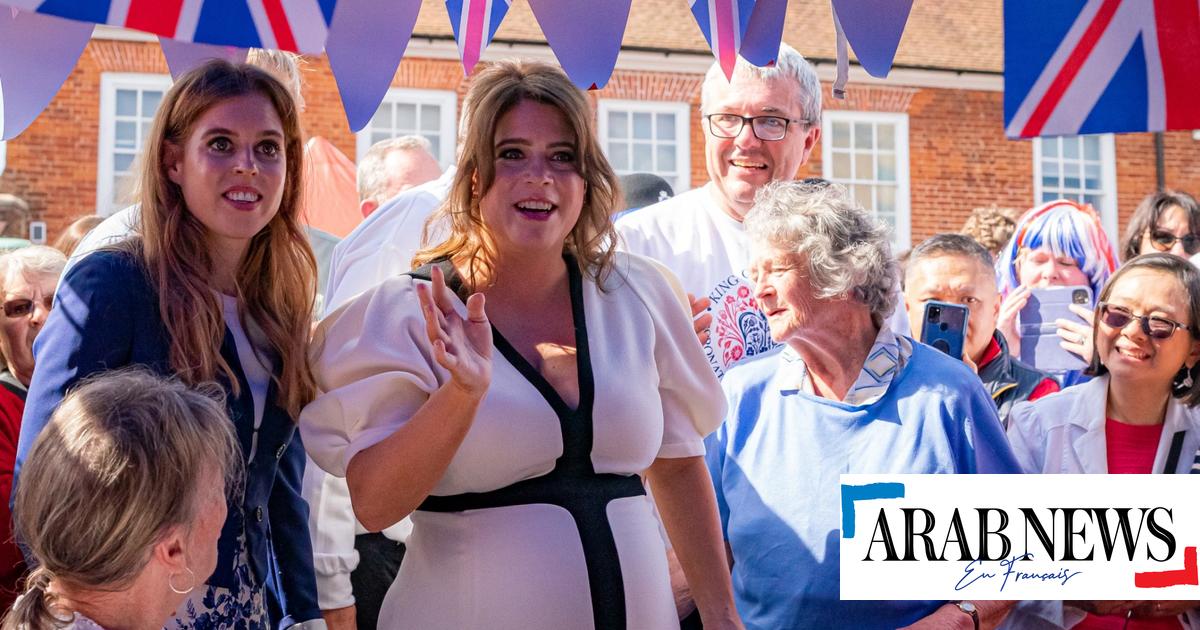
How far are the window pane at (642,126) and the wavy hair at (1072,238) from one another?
11076 mm

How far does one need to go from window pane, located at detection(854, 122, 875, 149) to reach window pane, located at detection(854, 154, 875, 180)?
0.14m

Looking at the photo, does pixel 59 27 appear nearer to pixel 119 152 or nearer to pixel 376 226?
pixel 376 226

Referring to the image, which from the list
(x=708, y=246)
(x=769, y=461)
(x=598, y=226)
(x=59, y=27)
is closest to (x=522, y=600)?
(x=598, y=226)

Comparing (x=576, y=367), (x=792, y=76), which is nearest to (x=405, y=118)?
(x=792, y=76)

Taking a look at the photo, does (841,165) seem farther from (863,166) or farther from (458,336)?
(458,336)

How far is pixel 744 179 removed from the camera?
12.4 feet

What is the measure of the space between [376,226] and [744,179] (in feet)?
3.61

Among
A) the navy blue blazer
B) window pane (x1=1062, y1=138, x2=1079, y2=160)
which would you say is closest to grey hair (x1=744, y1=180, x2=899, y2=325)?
the navy blue blazer

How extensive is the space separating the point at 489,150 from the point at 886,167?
15.2 m

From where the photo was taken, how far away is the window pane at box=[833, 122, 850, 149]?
17000 mm

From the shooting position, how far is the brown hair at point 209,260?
7.54ft

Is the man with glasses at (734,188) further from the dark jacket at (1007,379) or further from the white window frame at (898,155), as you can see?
the white window frame at (898,155)

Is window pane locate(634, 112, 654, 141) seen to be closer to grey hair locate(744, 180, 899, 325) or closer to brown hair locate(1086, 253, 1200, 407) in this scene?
brown hair locate(1086, 253, 1200, 407)

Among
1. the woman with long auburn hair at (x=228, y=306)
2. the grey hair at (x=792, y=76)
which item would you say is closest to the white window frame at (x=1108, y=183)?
the grey hair at (x=792, y=76)
